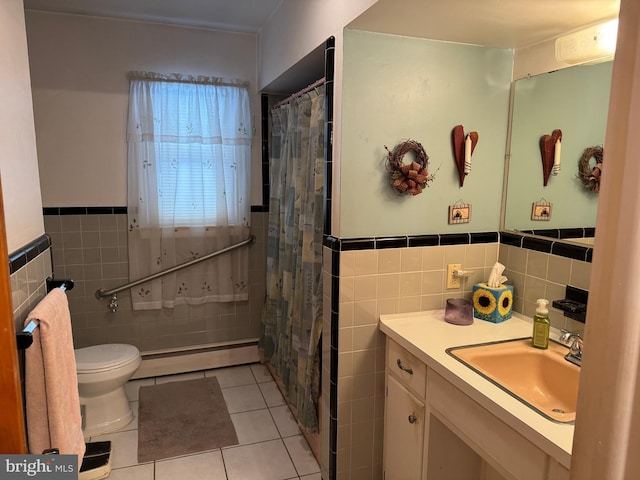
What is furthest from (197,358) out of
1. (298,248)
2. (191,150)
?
(191,150)

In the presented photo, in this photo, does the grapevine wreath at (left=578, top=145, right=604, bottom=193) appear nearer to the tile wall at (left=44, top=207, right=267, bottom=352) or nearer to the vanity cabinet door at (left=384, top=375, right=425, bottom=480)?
the vanity cabinet door at (left=384, top=375, right=425, bottom=480)

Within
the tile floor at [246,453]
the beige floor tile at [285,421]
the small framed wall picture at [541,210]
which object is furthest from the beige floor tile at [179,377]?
the small framed wall picture at [541,210]

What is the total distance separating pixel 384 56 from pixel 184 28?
176 centimetres

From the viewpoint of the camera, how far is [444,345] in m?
1.68

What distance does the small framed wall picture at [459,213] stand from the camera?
2.02m

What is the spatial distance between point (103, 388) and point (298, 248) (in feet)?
4.60

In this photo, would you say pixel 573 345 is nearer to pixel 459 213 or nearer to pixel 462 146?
pixel 459 213

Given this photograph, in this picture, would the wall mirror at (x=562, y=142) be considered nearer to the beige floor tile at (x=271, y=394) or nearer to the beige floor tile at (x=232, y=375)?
the beige floor tile at (x=271, y=394)

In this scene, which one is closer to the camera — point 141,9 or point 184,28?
point 141,9

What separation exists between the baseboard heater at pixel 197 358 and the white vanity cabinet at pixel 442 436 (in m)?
1.68

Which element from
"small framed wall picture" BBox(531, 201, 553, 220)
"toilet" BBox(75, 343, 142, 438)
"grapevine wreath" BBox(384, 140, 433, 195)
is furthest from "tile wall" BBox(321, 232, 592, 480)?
"toilet" BBox(75, 343, 142, 438)

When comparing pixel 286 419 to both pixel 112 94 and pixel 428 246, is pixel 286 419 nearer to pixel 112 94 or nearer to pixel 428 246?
pixel 428 246

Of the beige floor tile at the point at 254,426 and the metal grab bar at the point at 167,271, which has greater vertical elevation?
the metal grab bar at the point at 167,271

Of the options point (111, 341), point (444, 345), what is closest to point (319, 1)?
point (444, 345)
